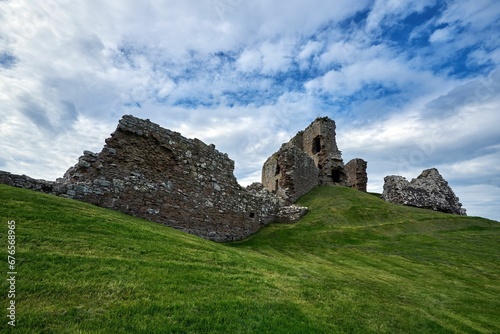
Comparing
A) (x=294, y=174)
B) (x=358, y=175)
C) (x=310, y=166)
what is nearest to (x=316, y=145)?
(x=310, y=166)

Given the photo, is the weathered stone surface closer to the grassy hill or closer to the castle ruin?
the castle ruin

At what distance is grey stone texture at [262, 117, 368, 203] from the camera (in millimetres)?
25844

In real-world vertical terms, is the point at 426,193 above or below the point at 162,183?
above

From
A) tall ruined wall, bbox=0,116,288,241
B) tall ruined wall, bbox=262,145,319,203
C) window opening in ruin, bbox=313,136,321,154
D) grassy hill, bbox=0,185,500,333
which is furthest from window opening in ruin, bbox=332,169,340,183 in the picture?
grassy hill, bbox=0,185,500,333

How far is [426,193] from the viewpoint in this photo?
26.8 meters

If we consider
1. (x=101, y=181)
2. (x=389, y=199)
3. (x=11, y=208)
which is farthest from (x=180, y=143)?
(x=389, y=199)

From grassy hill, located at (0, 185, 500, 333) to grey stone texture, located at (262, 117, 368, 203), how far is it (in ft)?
45.2

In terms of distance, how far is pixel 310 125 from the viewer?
37.1 metres

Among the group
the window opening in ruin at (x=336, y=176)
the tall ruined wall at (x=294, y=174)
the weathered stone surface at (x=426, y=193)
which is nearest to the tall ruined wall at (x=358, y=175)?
the window opening in ruin at (x=336, y=176)

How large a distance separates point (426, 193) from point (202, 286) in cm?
2838

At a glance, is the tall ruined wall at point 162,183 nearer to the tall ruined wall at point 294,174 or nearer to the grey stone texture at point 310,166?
the tall ruined wall at point 294,174

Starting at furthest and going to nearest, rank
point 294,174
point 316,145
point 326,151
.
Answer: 1. point 316,145
2. point 326,151
3. point 294,174

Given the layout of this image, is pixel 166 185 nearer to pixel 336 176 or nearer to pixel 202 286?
pixel 202 286

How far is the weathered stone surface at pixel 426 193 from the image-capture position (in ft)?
86.0
